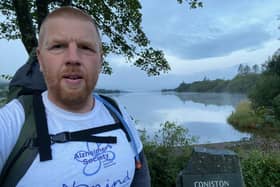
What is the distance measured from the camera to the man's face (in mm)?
1271

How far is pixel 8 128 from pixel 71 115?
23 cm

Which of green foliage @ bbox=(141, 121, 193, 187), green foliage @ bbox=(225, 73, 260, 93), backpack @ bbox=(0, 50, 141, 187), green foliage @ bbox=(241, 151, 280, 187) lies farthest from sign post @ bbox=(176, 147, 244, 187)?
green foliage @ bbox=(225, 73, 260, 93)

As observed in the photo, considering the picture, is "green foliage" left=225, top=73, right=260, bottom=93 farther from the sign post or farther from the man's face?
the man's face

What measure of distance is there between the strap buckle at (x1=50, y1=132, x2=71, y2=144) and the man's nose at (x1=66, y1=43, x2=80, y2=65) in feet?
0.81

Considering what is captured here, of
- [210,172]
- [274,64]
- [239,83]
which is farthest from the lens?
[239,83]

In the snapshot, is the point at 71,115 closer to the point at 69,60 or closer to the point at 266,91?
the point at 69,60

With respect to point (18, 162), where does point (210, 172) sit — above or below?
below

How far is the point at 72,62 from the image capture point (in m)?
1.27

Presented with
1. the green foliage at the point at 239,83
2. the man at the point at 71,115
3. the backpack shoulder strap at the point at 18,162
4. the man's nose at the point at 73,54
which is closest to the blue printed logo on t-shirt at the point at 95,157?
the man at the point at 71,115

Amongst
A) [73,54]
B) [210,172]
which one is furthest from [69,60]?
[210,172]

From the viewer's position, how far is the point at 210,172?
419 centimetres

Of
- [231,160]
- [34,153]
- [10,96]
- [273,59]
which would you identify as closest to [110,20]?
[231,160]

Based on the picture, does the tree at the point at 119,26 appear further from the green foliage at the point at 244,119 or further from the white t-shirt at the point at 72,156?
the green foliage at the point at 244,119

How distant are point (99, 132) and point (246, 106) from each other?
112ft
